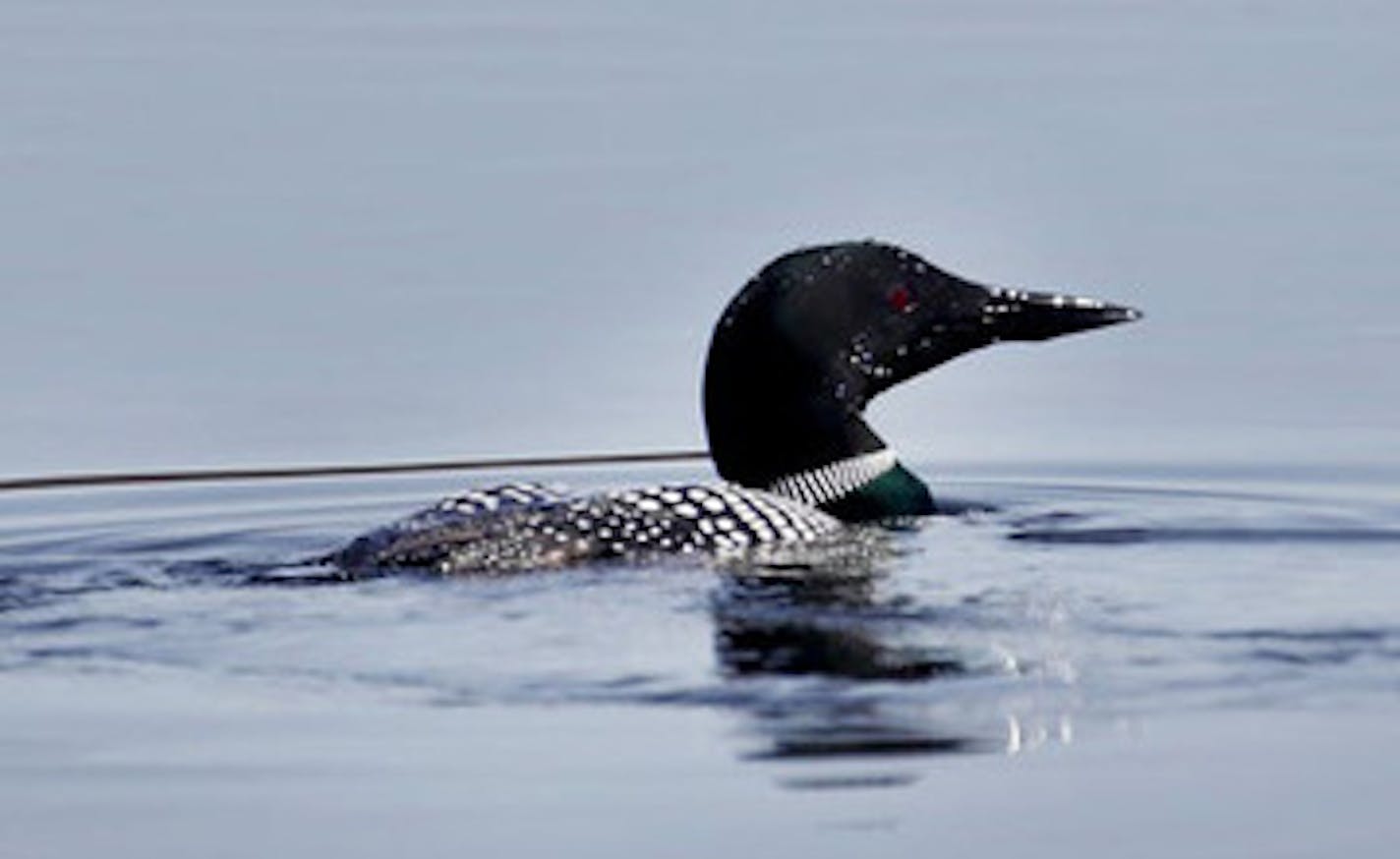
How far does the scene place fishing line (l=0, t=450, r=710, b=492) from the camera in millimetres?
9578

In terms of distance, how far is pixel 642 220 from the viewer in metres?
A: 12.0

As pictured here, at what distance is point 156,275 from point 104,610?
3.62 metres

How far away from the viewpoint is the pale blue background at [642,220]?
10.2m

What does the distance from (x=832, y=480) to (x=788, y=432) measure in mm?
129

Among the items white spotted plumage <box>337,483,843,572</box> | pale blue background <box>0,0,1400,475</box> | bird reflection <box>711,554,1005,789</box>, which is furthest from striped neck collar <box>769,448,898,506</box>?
pale blue background <box>0,0,1400,475</box>

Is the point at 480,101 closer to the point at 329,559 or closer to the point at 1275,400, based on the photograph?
the point at 1275,400

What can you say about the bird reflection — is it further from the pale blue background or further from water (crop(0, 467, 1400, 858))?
the pale blue background

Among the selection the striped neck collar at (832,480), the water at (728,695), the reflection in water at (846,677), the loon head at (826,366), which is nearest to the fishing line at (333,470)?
the water at (728,695)

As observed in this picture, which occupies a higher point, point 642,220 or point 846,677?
point 642,220

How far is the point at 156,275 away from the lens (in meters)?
11.4

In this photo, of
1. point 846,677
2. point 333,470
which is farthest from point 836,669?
point 333,470

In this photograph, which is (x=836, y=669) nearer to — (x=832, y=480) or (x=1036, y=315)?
(x=832, y=480)

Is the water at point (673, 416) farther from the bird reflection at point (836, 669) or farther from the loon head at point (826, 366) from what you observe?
the loon head at point (826, 366)

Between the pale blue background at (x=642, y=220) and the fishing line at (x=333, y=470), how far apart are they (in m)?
0.07
